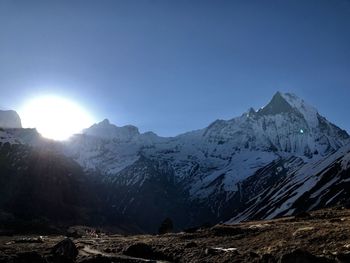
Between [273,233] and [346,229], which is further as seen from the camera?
[273,233]

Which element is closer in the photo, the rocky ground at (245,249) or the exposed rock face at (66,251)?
the rocky ground at (245,249)

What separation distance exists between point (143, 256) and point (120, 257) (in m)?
3.51

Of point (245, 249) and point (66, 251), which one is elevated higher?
point (245, 249)

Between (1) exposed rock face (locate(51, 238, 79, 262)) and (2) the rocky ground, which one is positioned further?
(1) exposed rock face (locate(51, 238, 79, 262))

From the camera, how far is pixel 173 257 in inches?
2227

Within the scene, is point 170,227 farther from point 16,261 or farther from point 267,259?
point 267,259

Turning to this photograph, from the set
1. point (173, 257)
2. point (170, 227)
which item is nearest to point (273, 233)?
point (173, 257)

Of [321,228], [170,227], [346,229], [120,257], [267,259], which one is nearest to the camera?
[267,259]

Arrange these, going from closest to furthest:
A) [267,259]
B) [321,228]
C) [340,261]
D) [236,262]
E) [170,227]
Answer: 1. [340,261]
2. [267,259]
3. [236,262]
4. [321,228]
5. [170,227]

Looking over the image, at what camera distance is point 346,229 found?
161ft

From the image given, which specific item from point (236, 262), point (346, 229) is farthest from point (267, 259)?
point (346, 229)

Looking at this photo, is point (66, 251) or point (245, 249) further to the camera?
point (66, 251)

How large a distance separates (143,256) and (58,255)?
1013cm

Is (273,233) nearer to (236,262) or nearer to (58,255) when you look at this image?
(236,262)
